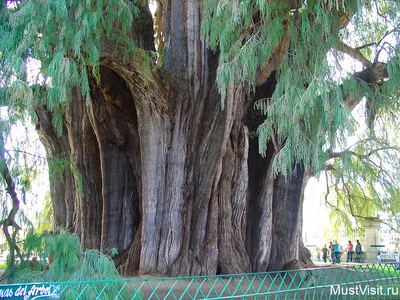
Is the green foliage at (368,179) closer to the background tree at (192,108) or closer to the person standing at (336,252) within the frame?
the background tree at (192,108)

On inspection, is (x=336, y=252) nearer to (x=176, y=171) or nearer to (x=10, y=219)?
(x=176, y=171)

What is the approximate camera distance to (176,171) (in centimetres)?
792

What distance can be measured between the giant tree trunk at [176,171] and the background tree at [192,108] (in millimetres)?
23

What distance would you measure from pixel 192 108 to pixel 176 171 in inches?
42.4

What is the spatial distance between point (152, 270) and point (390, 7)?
498cm

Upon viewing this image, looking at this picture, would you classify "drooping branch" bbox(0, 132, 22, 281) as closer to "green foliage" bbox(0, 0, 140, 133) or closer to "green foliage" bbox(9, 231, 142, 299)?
"green foliage" bbox(9, 231, 142, 299)

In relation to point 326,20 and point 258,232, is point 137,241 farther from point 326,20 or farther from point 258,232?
point 326,20

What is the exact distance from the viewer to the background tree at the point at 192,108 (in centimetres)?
529

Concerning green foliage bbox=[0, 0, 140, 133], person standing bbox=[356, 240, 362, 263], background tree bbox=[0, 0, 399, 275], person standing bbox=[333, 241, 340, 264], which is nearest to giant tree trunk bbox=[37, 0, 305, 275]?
A: background tree bbox=[0, 0, 399, 275]

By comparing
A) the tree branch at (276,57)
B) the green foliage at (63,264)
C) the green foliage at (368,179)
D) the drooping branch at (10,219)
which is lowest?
the green foliage at (63,264)

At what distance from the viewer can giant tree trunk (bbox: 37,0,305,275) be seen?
7.80m

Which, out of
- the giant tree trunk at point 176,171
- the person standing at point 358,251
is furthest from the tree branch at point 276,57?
the person standing at point 358,251

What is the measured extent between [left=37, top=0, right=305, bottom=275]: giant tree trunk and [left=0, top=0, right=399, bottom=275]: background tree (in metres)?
0.02

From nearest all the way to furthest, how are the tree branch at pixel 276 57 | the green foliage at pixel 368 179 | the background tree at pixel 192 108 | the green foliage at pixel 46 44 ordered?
the green foliage at pixel 46 44 < the background tree at pixel 192 108 < the tree branch at pixel 276 57 < the green foliage at pixel 368 179
